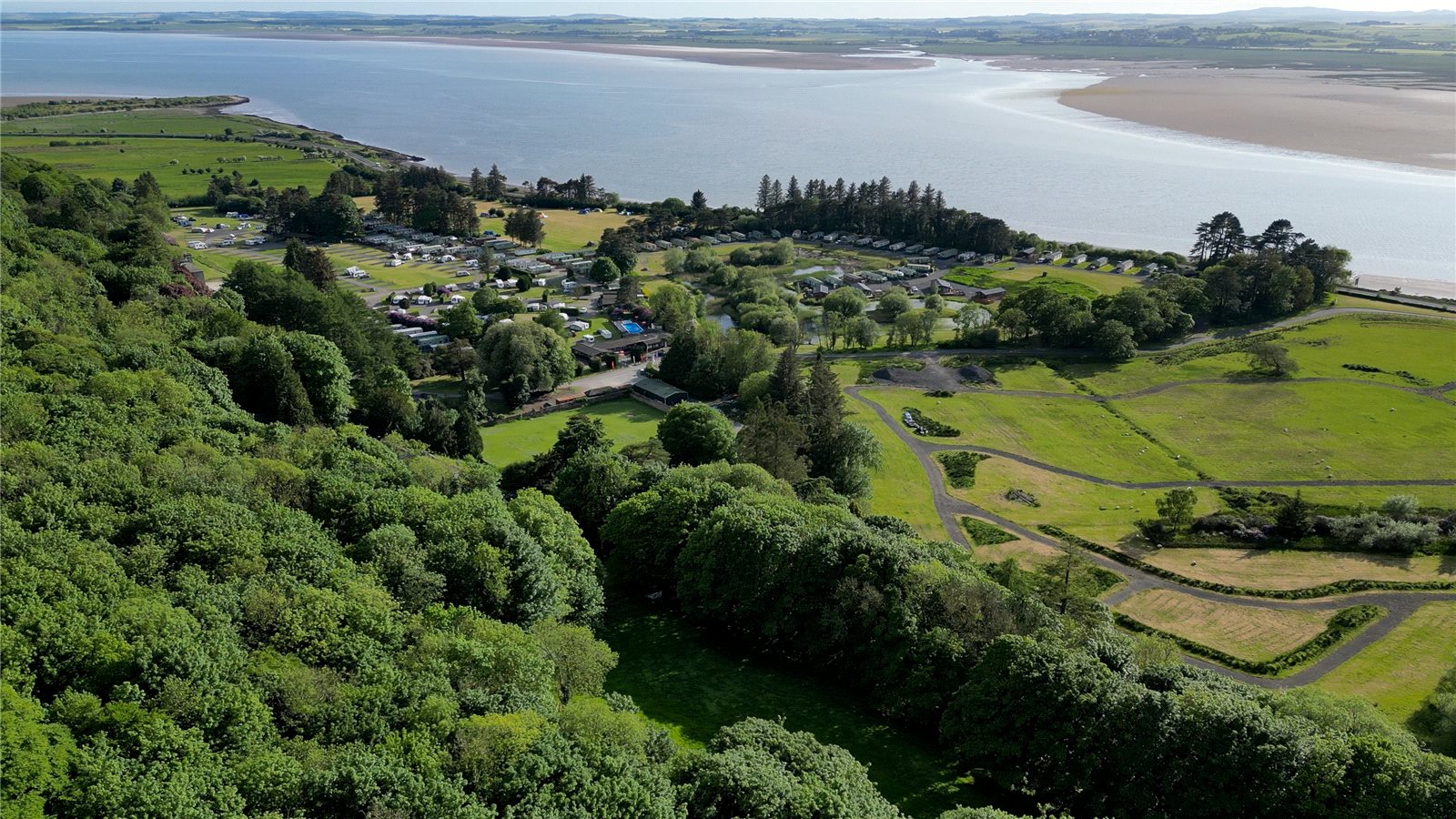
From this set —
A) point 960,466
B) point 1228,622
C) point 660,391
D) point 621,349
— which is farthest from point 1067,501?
point 621,349

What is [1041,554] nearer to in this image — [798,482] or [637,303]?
[798,482]

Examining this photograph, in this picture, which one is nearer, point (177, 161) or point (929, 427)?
point (929, 427)

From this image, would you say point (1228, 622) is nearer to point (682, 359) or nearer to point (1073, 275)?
point (682, 359)

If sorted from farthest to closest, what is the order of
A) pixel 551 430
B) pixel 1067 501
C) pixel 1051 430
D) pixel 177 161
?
pixel 177 161, pixel 1051 430, pixel 551 430, pixel 1067 501

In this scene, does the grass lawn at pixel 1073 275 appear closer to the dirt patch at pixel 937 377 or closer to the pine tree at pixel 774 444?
the dirt patch at pixel 937 377

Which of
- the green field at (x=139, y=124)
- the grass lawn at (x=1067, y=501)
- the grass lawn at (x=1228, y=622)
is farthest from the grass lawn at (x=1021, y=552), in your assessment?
the green field at (x=139, y=124)

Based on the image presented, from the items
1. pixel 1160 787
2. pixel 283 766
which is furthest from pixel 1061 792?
pixel 283 766
